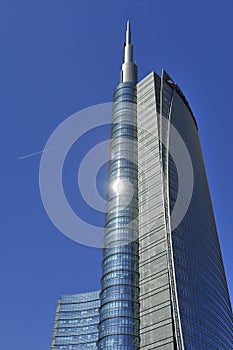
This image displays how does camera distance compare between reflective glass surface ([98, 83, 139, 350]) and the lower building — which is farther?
the lower building

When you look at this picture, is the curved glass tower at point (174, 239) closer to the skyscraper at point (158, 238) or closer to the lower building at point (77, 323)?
the skyscraper at point (158, 238)

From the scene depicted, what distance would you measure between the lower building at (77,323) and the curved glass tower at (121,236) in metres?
75.6

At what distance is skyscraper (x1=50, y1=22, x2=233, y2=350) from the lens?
104 meters

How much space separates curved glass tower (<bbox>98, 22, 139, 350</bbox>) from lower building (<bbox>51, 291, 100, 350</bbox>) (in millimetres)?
75564

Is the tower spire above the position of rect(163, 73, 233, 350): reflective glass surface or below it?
above

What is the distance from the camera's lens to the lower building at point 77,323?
181 meters

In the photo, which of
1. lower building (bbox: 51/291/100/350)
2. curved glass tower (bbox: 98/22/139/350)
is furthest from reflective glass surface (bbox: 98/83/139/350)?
lower building (bbox: 51/291/100/350)

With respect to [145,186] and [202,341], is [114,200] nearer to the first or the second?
[145,186]

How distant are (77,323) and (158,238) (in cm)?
9308

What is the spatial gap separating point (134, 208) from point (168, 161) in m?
20.6

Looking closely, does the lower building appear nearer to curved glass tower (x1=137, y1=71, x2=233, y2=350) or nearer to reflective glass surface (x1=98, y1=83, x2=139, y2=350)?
curved glass tower (x1=137, y1=71, x2=233, y2=350)

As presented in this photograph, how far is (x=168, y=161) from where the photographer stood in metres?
138

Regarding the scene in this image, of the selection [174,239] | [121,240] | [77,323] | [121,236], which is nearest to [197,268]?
[174,239]

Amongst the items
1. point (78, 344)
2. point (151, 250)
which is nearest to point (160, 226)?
point (151, 250)
